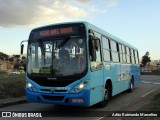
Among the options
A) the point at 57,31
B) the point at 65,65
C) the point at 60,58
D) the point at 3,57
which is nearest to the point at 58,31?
the point at 57,31

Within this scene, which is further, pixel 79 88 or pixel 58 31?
pixel 58 31

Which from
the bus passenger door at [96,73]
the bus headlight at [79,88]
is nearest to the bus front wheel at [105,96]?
the bus passenger door at [96,73]

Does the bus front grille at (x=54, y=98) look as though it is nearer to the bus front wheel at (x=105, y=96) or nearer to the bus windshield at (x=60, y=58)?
the bus windshield at (x=60, y=58)

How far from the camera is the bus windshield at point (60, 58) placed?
10.4 m

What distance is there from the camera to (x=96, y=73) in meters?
11.2

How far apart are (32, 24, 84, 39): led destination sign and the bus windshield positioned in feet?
0.70

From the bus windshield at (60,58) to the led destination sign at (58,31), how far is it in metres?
0.21

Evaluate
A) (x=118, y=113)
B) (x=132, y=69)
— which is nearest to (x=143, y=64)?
(x=132, y=69)

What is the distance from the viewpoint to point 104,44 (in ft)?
42.7

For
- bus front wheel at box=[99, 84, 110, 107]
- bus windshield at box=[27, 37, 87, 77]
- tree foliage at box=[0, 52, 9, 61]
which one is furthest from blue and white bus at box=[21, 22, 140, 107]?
tree foliage at box=[0, 52, 9, 61]

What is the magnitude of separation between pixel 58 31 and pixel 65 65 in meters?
1.33

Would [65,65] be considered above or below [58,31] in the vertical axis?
below

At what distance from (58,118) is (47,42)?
2612mm

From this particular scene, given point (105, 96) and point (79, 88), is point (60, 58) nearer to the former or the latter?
point (79, 88)
